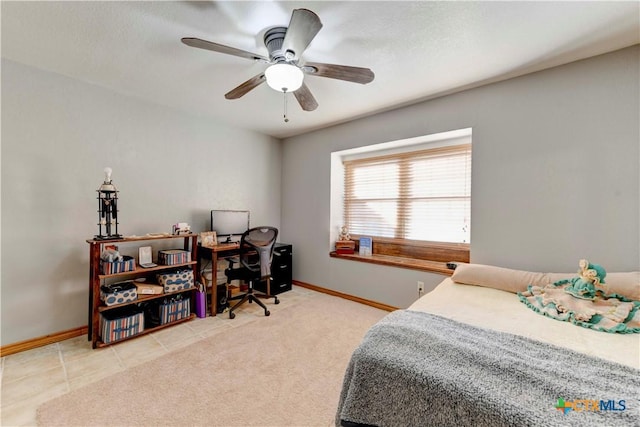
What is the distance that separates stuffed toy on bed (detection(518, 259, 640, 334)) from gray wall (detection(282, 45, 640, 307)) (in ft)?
1.52

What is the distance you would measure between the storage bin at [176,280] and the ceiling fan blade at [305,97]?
216 cm

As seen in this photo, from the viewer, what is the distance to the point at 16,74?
2.15 meters

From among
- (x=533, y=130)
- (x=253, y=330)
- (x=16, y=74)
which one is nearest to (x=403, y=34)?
(x=533, y=130)

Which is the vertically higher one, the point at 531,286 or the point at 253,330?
the point at 531,286

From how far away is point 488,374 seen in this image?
951 mm

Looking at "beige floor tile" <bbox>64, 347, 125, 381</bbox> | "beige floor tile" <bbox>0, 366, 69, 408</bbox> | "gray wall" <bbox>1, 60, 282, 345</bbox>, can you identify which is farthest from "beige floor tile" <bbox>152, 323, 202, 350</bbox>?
"gray wall" <bbox>1, 60, 282, 345</bbox>

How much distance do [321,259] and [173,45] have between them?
301cm

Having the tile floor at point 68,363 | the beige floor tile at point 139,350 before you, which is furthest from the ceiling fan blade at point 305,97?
the beige floor tile at point 139,350

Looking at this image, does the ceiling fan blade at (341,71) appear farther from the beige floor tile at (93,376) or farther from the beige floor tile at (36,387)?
the beige floor tile at (36,387)

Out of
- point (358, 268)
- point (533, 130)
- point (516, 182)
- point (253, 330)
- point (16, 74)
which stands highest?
point (16, 74)

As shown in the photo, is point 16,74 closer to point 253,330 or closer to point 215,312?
point 215,312

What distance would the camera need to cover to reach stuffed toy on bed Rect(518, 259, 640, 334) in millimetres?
1439

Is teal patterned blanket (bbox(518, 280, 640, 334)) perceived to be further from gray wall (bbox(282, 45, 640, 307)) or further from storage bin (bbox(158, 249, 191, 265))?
storage bin (bbox(158, 249, 191, 265))

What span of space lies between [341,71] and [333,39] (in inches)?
10.8
